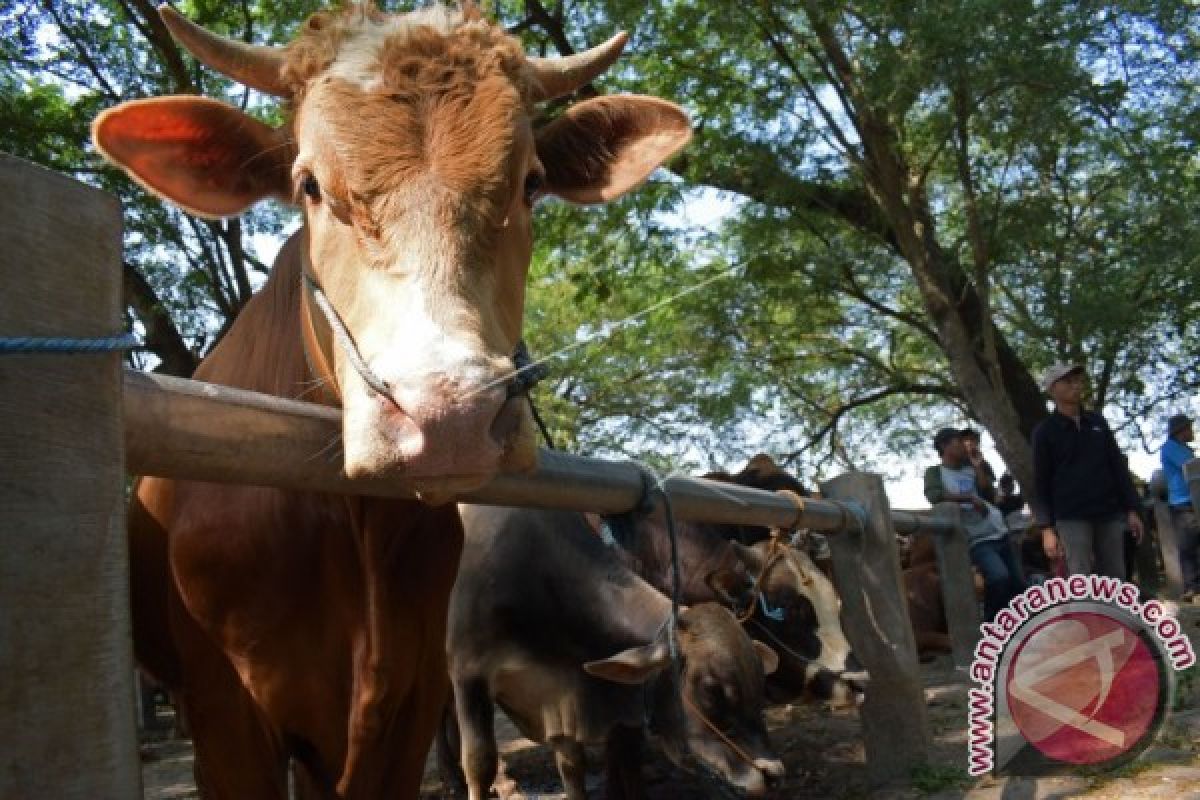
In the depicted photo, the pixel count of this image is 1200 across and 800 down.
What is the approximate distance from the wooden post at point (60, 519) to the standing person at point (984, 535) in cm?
861

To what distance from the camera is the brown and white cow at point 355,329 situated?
234 centimetres

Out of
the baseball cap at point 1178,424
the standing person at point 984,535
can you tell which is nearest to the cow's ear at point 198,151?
the standing person at point 984,535

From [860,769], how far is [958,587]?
2674mm

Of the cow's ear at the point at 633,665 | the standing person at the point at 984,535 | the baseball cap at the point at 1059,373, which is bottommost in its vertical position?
the cow's ear at the point at 633,665

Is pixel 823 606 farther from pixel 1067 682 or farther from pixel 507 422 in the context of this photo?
pixel 507 422

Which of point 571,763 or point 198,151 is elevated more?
point 198,151

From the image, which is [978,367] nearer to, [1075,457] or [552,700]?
[1075,457]

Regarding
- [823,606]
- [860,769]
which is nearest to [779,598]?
[823,606]

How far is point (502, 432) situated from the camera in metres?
2.12

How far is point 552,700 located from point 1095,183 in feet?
36.4

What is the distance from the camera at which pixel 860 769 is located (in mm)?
6137

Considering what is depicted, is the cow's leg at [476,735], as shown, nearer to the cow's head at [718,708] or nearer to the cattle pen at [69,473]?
the cow's head at [718,708]

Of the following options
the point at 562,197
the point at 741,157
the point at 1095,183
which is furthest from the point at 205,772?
the point at 1095,183

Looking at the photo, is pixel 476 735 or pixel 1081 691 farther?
pixel 476 735
